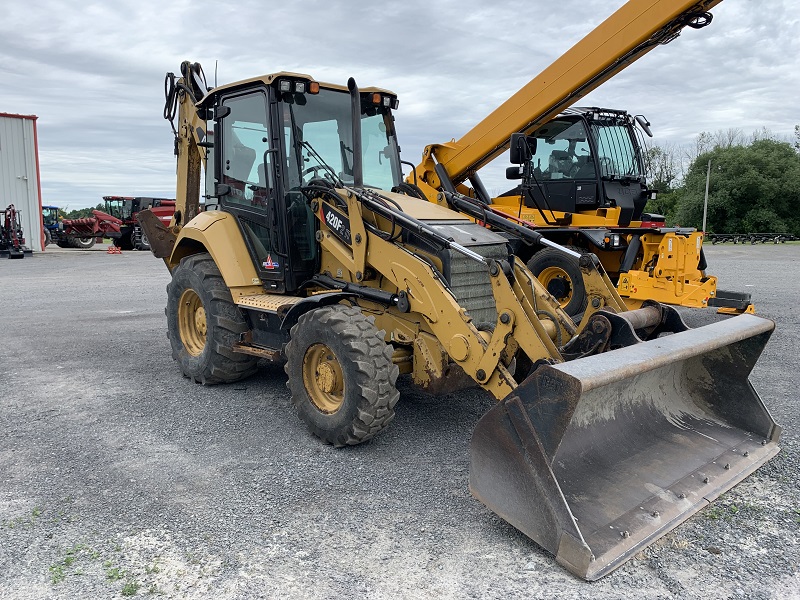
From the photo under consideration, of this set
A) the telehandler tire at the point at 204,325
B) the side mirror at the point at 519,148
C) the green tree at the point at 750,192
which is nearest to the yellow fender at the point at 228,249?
the telehandler tire at the point at 204,325

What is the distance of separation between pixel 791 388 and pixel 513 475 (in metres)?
4.16

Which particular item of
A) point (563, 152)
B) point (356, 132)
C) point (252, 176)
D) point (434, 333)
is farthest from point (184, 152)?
point (563, 152)

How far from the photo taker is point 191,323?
258 inches

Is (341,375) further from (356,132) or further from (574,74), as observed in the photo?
(574,74)

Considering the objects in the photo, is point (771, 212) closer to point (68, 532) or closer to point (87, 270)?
point (87, 270)

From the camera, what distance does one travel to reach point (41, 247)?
27.4 m

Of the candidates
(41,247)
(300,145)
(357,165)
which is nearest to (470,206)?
(357,165)

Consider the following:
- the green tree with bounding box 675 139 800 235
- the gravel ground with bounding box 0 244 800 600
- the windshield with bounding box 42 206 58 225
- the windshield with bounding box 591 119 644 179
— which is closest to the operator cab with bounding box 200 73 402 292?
the gravel ground with bounding box 0 244 800 600

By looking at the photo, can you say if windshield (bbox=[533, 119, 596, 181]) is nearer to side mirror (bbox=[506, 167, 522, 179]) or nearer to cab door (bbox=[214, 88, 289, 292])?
side mirror (bbox=[506, 167, 522, 179])

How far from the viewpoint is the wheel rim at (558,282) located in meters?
8.27

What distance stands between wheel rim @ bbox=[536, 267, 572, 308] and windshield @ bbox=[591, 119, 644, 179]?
1.67m

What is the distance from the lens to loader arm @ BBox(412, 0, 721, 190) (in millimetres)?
6848

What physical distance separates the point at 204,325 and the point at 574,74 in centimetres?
499

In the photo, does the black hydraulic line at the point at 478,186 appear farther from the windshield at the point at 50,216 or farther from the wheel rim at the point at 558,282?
the windshield at the point at 50,216
